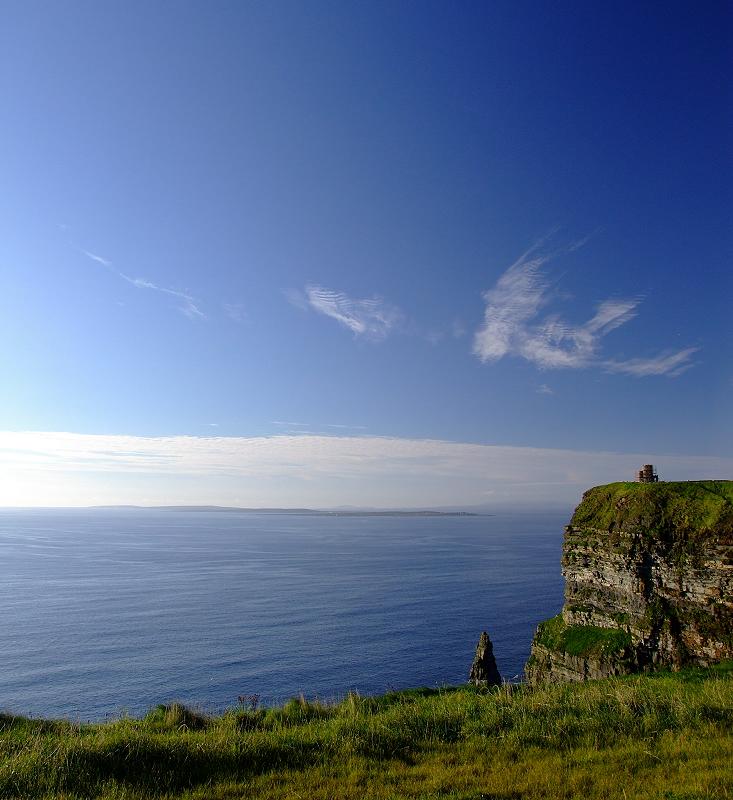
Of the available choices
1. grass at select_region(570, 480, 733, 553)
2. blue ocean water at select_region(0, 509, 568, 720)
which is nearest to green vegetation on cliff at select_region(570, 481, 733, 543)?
grass at select_region(570, 480, 733, 553)

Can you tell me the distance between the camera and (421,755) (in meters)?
11.8

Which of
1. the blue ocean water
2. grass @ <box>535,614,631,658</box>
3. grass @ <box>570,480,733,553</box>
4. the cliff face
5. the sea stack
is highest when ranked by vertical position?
grass @ <box>570,480,733,553</box>

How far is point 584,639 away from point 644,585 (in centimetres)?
621

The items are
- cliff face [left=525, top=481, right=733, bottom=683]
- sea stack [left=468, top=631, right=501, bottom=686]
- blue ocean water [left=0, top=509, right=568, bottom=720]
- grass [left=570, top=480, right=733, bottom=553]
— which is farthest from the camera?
blue ocean water [left=0, top=509, right=568, bottom=720]

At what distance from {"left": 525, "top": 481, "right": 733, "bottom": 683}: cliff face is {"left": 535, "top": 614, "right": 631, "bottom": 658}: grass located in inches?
3.2

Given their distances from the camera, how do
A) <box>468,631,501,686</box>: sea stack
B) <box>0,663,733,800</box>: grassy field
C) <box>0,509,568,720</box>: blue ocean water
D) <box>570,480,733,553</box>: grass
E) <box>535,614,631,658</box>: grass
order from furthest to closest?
<box>0,509,568,720</box>: blue ocean water < <box>468,631,501,686</box>: sea stack < <box>535,614,631,658</box>: grass < <box>570,480,733,553</box>: grass < <box>0,663,733,800</box>: grassy field

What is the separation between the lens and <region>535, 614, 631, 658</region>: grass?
33.9 meters

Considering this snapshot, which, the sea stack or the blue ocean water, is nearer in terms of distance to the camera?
the sea stack

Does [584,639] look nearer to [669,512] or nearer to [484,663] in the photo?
[484,663]

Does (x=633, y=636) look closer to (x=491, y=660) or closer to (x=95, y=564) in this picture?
(x=491, y=660)

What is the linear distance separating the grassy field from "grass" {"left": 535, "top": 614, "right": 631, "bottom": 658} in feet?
66.6

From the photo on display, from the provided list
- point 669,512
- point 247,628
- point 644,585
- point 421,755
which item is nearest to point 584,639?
point 644,585

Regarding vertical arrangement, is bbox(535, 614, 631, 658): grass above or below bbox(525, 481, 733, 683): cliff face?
below

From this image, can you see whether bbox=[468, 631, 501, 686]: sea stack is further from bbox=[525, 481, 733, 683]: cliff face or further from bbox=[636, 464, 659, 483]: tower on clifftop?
bbox=[636, 464, 659, 483]: tower on clifftop
